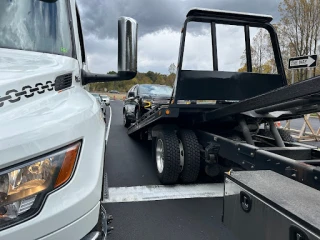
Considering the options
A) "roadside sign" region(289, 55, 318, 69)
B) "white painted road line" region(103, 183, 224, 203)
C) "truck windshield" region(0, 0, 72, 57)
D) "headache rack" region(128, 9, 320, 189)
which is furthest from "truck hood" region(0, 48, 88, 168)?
"roadside sign" region(289, 55, 318, 69)

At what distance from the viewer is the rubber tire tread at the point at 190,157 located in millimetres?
4402

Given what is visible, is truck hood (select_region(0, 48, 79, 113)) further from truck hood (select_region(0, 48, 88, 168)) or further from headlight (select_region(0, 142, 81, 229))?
headlight (select_region(0, 142, 81, 229))

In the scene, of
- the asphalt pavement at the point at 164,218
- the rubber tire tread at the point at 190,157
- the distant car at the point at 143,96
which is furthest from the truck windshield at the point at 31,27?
the distant car at the point at 143,96

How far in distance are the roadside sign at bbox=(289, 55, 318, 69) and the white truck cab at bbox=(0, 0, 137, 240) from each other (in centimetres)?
378

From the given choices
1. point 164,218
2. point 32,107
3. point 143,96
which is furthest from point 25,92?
point 143,96

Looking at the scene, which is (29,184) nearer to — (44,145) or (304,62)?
(44,145)

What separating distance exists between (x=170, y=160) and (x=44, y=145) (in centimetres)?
314

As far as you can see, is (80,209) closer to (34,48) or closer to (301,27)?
(34,48)

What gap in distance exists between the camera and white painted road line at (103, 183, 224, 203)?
4.16 m

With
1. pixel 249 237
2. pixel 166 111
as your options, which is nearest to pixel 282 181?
pixel 249 237

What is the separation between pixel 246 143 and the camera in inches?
143

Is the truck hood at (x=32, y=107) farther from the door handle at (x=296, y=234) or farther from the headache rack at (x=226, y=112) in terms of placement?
the headache rack at (x=226, y=112)

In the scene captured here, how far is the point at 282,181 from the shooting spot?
1.91m

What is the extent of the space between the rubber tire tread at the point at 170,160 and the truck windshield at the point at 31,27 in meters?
2.41
